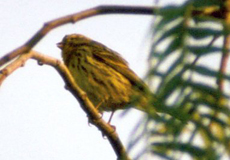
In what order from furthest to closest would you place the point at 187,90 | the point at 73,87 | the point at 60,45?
the point at 60,45 → the point at 73,87 → the point at 187,90

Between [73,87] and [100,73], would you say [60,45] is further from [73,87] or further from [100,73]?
[73,87]

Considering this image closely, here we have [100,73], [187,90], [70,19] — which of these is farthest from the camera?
[100,73]

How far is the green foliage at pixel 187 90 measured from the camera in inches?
29.7

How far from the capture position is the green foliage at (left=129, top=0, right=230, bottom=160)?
0.76 metres

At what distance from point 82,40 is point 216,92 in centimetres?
789

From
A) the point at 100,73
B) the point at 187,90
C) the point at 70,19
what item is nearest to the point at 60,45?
the point at 100,73

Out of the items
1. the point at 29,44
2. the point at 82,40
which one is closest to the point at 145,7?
the point at 29,44

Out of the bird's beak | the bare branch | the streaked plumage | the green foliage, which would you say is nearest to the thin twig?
the bare branch

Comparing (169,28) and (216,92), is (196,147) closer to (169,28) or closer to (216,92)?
(216,92)

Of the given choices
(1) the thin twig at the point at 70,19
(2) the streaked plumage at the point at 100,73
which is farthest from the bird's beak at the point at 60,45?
(1) the thin twig at the point at 70,19

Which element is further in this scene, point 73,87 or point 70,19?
point 73,87

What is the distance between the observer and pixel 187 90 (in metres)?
0.79

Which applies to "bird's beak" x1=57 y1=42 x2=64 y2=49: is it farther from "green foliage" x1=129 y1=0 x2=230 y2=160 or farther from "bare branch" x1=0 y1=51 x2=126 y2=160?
"green foliage" x1=129 y1=0 x2=230 y2=160

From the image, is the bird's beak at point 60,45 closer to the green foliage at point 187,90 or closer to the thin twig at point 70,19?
the thin twig at point 70,19
